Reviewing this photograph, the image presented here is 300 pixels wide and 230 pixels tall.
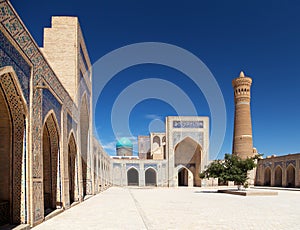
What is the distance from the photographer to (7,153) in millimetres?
5160

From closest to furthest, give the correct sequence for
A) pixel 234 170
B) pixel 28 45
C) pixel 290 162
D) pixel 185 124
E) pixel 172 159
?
pixel 28 45
pixel 234 170
pixel 290 162
pixel 172 159
pixel 185 124

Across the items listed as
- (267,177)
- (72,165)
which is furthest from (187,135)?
(72,165)

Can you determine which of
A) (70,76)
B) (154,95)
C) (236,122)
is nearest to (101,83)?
(154,95)

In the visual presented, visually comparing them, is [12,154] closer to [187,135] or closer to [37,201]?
[37,201]

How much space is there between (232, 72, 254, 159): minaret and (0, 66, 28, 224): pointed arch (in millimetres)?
22274

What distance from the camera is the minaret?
25.1 metres

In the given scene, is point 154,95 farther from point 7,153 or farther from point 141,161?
point 7,153

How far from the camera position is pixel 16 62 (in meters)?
4.80

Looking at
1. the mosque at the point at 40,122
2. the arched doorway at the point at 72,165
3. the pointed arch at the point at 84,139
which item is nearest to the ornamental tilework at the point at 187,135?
the mosque at the point at 40,122

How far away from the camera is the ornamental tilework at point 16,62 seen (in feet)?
14.0

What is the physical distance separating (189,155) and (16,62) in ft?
77.6

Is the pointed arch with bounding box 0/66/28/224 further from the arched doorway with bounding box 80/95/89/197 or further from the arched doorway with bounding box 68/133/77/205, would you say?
the arched doorway with bounding box 80/95/89/197

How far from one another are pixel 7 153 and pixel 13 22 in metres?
2.17

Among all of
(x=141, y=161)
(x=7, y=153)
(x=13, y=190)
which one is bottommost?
(x=141, y=161)
